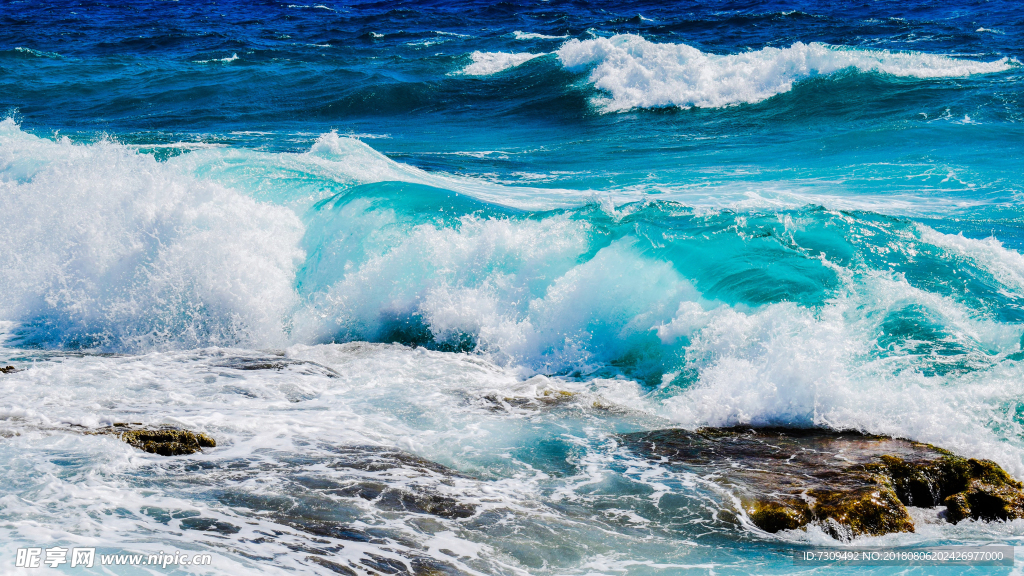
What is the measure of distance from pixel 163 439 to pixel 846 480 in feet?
13.4

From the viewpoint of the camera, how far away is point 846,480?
4.41 m

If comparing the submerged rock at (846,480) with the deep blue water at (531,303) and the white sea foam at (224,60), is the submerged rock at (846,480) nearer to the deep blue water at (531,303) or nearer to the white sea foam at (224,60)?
the deep blue water at (531,303)

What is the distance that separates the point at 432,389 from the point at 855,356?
3272 mm

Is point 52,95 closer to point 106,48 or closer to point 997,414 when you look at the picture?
point 106,48

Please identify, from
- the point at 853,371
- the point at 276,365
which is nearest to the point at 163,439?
the point at 276,365

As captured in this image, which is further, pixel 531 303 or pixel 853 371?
pixel 531 303

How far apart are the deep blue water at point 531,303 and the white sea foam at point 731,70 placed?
136 centimetres

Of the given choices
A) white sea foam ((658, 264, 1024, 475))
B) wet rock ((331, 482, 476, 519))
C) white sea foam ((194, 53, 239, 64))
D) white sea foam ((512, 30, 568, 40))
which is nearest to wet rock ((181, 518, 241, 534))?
wet rock ((331, 482, 476, 519))

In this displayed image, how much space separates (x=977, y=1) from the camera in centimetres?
2781

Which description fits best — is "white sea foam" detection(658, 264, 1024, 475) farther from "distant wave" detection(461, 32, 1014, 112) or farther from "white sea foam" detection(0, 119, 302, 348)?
"distant wave" detection(461, 32, 1014, 112)

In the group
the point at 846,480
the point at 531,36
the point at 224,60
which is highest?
the point at 531,36

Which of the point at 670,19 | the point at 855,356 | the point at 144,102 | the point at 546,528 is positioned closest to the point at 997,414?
the point at 855,356

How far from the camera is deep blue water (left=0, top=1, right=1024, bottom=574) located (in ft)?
14.1

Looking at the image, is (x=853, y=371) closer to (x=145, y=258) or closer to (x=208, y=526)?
(x=208, y=526)
